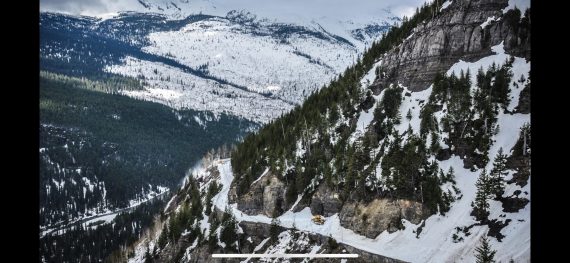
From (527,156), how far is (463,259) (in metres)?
17.7

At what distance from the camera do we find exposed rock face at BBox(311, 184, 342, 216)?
8169cm

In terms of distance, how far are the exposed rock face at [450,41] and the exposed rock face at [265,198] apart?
1085 inches

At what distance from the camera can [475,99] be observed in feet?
249

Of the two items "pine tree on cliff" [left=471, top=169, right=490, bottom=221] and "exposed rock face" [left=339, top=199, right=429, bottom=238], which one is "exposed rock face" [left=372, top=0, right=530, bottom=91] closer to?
"exposed rock face" [left=339, top=199, right=429, bottom=238]

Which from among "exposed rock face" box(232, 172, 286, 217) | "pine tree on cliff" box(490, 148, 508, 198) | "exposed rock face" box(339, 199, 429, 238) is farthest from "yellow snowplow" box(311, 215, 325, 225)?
"pine tree on cliff" box(490, 148, 508, 198)

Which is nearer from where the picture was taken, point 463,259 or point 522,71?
point 463,259

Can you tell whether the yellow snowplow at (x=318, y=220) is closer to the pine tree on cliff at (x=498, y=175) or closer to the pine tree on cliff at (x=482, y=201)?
the pine tree on cliff at (x=482, y=201)

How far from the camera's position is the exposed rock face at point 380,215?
6888 centimetres

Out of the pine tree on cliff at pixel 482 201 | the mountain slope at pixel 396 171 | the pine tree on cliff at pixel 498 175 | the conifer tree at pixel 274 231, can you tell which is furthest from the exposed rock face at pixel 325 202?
the pine tree on cliff at pixel 498 175

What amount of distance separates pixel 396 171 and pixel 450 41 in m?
31.5

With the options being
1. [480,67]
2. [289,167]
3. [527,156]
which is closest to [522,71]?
[480,67]
